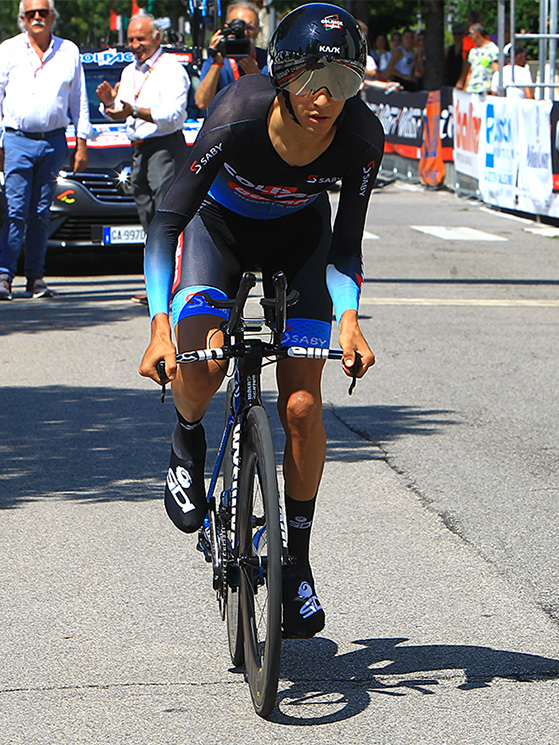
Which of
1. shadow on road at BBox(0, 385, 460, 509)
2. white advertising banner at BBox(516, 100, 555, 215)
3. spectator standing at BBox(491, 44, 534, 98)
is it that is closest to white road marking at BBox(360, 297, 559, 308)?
shadow on road at BBox(0, 385, 460, 509)

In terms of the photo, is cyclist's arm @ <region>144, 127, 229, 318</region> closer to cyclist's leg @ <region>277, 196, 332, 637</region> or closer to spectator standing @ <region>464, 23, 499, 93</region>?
cyclist's leg @ <region>277, 196, 332, 637</region>

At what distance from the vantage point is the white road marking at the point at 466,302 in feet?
38.9

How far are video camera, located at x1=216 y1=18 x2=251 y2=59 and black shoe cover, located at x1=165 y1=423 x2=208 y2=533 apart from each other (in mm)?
5957

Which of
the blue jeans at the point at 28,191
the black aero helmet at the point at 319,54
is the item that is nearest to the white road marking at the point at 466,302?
the blue jeans at the point at 28,191

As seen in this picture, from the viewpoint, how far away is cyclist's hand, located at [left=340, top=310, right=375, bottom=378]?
12.3ft

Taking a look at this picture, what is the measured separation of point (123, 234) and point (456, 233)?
6157 mm

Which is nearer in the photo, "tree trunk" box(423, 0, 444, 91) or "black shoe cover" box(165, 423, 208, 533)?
"black shoe cover" box(165, 423, 208, 533)

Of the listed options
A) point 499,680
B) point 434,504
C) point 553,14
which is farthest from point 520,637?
point 553,14

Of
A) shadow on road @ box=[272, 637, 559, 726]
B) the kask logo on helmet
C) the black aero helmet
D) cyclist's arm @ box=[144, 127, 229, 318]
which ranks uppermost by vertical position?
the kask logo on helmet

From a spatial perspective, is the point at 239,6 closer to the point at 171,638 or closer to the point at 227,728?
the point at 171,638

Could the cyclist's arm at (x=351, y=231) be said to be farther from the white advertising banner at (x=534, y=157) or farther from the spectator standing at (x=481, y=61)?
the spectator standing at (x=481, y=61)

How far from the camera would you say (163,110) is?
10625mm

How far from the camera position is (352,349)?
3.77m

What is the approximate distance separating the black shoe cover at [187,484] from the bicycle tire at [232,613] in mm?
133
